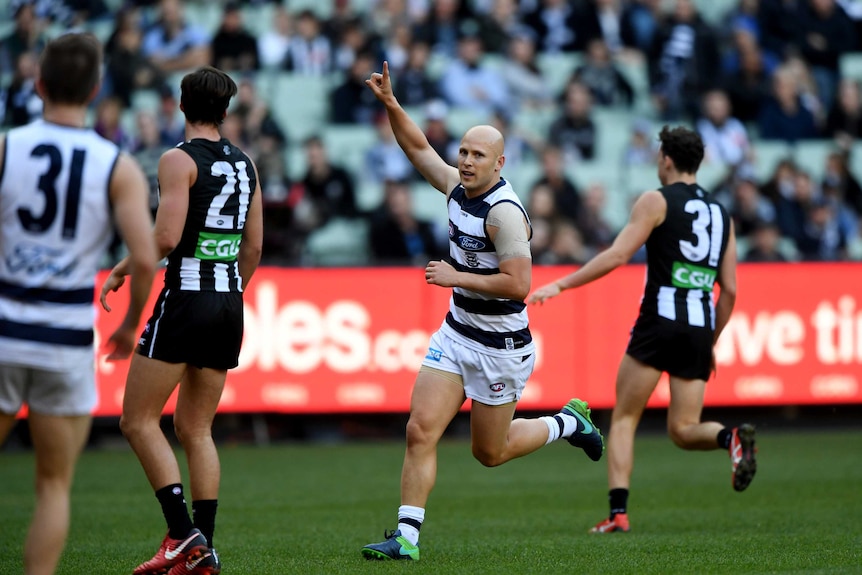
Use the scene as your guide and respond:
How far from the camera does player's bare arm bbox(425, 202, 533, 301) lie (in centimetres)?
684

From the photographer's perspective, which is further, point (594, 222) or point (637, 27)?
point (637, 27)

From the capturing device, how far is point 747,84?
18984 mm

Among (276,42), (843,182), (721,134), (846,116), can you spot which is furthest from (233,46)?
(846,116)

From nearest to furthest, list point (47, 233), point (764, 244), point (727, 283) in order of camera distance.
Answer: point (47, 233) < point (727, 283) < point (764, 244)

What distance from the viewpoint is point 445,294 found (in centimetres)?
1464

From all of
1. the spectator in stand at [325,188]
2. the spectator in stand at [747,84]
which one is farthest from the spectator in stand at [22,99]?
the spectator in stand at [747,84]

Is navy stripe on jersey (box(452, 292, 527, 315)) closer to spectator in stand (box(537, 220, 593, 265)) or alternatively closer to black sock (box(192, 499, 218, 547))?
black sock (box(192, 499, 218, 547))

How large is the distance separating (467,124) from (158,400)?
1198 cm

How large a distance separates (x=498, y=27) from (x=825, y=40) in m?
4.97

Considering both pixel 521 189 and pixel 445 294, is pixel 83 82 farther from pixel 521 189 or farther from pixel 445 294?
pixel 521 189

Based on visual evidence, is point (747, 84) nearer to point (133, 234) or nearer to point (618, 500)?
point (618, 500)

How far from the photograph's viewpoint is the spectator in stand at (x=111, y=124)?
1644 centimetres

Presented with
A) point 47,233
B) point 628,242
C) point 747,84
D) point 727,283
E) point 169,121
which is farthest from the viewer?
point 747,84

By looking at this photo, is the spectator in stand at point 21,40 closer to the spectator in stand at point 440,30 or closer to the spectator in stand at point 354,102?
the spectator in stand at point 354,102
